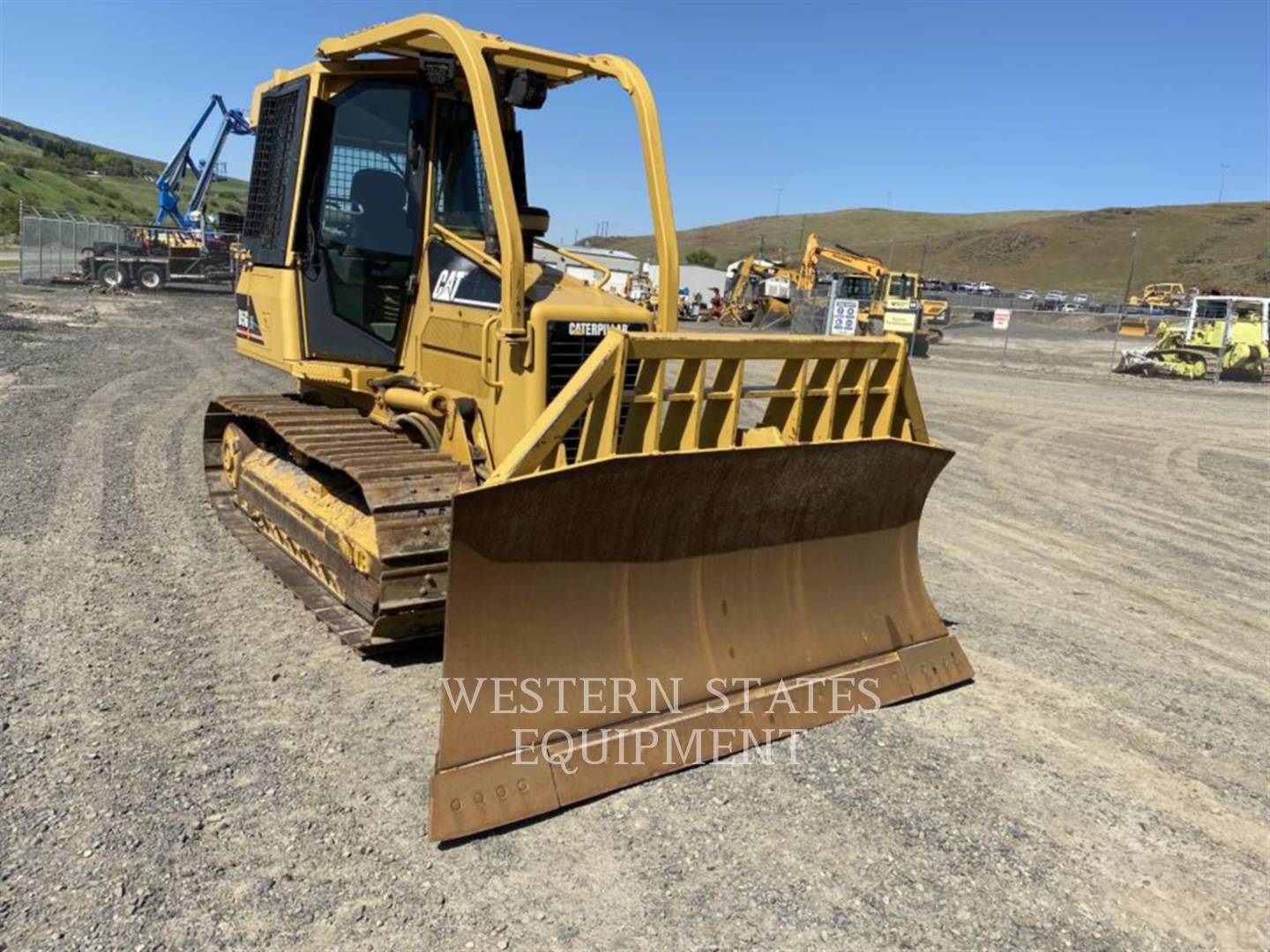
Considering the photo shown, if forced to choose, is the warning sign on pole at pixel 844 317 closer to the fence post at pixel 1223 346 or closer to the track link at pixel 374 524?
the fence post at pixel 1223 346

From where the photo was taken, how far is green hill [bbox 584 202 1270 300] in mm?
88250

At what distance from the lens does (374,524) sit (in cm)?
432

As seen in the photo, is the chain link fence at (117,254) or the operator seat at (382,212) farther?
the chain link fence at (117,254)

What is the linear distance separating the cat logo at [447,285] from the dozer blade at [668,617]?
2.00 metres

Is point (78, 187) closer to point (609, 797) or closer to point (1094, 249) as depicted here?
point (609, 797)

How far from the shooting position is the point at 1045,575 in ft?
22.5

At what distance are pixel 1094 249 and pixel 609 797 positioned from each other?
11444 centimetres

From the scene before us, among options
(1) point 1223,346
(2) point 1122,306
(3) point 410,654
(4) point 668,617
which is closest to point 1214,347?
(1) point 1223,346

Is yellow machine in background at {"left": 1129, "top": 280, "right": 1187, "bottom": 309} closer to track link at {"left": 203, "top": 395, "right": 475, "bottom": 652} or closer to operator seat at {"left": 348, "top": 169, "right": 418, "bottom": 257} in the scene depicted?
operator seat at {"left": 348, "top": 169, "right": 418, "bottom": 257}

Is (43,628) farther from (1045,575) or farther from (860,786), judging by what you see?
(1045,575)

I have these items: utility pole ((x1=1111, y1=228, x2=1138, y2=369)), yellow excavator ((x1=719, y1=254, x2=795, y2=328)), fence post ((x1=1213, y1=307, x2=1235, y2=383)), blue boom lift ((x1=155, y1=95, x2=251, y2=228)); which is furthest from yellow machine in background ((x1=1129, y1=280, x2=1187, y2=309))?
blue boom lift ((x1=155, y1=95, x2=251, y2=228))

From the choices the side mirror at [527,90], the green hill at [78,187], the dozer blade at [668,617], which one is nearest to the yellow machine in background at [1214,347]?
the dozer blade at [668,617]

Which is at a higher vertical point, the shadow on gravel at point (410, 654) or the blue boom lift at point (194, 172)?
the blue boom lift at point (194, 172)

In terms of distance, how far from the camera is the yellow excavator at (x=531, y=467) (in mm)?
3590
